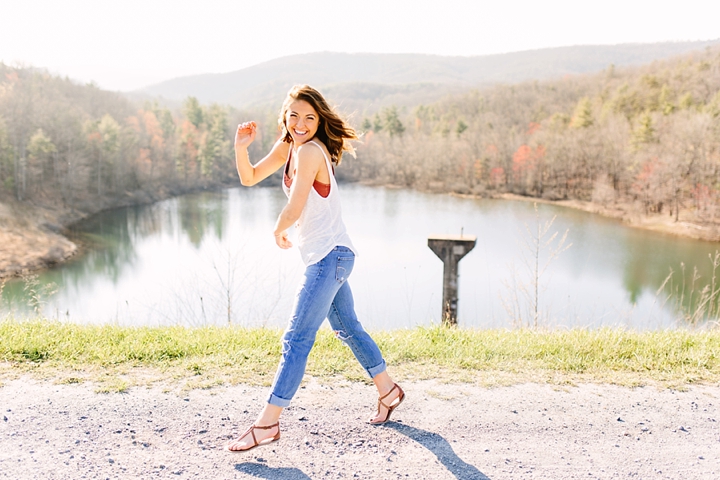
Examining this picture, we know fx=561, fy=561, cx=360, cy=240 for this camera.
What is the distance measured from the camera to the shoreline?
2554cm

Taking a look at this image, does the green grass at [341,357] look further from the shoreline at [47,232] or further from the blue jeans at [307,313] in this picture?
the shoreline at [47,232]

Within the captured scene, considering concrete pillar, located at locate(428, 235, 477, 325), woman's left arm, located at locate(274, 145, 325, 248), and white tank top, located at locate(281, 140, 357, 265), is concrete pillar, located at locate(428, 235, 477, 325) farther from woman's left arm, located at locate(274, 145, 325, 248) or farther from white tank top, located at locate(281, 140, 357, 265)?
woman's left arm, located at locate(274, 145, 325, 248)

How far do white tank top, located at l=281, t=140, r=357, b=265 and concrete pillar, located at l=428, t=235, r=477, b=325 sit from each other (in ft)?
14.5

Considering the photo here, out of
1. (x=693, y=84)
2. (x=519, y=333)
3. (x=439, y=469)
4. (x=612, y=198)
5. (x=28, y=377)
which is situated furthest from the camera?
(x=693, y=84)

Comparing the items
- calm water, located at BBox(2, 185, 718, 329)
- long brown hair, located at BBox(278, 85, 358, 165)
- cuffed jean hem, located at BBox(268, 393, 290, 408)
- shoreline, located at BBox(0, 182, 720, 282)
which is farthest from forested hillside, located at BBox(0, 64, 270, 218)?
cuffed jean hem, located at BBox(268, 393, 290, 408)

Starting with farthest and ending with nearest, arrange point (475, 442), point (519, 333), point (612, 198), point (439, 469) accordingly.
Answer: point (612, 198) < point (519, 333) < point (475, 442) < point (439, 469)

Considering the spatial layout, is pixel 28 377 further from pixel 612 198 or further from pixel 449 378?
pixel 612 198

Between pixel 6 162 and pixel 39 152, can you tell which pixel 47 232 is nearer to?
pixel 6 162

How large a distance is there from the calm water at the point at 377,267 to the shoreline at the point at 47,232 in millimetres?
1149

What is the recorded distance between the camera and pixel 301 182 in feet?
8.09

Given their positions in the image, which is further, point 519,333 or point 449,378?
point 519,333

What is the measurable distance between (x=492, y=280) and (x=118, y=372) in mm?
16980

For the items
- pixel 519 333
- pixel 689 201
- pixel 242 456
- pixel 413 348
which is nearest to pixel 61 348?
pixel 242 456

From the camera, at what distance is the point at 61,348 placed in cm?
347
